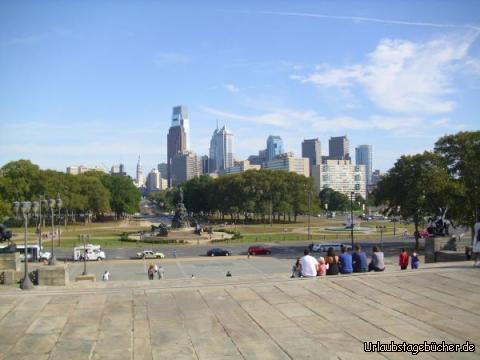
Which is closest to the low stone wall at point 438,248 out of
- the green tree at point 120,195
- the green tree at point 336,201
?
the green tree at point 120,195

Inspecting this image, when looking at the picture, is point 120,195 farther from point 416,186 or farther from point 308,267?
point 308,267

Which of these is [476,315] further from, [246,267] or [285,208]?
[285,208]

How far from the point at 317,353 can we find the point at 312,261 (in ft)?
21.6

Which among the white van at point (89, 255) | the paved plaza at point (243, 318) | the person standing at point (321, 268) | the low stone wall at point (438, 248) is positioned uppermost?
the person standing at point (321, 268)

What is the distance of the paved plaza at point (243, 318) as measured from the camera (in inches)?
352

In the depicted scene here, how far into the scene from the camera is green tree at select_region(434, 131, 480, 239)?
45281mm

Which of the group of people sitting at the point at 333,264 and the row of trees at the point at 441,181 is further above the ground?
the row of trees at the point at 441,181

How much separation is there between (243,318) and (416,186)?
4142 centimetres

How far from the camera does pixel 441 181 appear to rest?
45.8 meters

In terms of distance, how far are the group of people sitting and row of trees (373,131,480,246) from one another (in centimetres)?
3184

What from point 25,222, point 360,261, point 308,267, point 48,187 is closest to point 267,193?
point 48,187

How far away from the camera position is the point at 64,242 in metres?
59.8

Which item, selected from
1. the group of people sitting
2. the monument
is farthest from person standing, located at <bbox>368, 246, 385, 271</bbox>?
the monument

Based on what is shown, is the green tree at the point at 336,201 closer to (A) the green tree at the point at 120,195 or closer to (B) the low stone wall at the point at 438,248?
(A) the green tree at the point at 120,195
